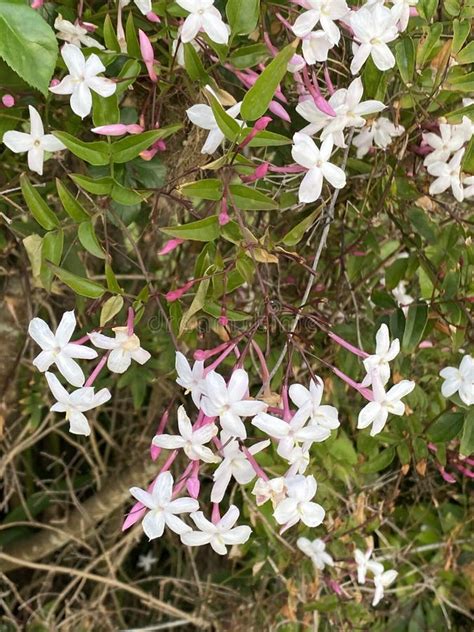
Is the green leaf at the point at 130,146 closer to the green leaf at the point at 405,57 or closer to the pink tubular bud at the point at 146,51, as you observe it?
the pink tubular bud at the point at 146,51

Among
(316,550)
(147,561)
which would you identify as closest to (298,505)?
(316,550)

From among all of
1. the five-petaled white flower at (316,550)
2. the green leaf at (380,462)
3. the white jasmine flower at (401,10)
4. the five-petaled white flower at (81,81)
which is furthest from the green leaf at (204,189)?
the five-petaled white flower at (316,550)

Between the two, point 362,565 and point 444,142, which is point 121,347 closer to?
point 444,142

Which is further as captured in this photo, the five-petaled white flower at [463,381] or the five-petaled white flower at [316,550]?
the five-petaled white flower at [316,550]

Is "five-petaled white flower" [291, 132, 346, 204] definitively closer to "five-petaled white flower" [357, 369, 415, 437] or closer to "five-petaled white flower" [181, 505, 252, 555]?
"five-petaled white flower" [357, 369, 415, 437]

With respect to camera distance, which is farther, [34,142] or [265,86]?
[34,142]

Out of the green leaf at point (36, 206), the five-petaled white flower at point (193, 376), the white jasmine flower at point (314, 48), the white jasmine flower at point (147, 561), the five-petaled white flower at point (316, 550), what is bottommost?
the white jasmine flower at point (147, 561)

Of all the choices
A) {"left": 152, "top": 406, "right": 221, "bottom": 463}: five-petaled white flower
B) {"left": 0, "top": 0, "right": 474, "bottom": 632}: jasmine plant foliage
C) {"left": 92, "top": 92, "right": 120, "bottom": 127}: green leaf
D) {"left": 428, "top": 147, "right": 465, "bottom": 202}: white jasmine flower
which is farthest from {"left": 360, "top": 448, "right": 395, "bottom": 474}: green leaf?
{"left": 92, "top": 92, "right": 120, "bottom": 127}: green leaf
